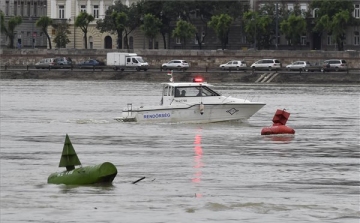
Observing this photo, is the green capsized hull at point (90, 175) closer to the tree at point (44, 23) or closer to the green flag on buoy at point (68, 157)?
the green flag on buoy at point (68, 157)

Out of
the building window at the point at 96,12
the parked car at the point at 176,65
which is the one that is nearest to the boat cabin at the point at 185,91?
the parked car at the point at 176,65

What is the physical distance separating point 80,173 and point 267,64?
87.4m

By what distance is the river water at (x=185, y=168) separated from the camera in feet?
94.0

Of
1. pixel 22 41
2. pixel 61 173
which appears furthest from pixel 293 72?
pixel 61 173

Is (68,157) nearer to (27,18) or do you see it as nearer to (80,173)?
(80,173)

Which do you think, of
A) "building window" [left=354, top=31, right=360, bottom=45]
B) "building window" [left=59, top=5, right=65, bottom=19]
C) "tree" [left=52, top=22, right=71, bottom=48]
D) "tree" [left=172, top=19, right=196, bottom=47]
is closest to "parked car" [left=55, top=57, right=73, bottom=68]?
"tree" [left=52, top=22, right=71, bottom=48]

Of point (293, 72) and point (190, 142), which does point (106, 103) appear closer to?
point (190, 142)

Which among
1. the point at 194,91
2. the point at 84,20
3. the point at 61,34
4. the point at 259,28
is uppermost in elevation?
the point at 84,20

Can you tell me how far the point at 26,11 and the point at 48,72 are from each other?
26.8 metres

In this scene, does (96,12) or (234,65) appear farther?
(96,12)

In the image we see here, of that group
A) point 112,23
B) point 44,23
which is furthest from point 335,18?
point 44,23

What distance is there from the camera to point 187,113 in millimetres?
53062

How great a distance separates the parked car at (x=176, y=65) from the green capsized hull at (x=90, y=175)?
286 ft

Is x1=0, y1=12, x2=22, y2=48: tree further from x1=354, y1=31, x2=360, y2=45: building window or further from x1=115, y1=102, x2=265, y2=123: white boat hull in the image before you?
x1=115, y1=102, x2=265, y2=123: white boat hull
